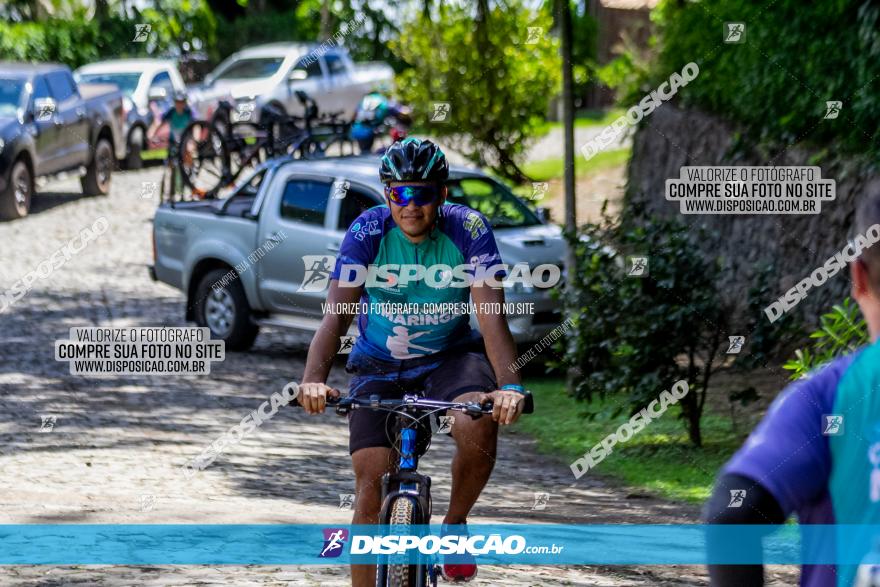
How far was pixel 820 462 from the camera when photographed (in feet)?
8.43

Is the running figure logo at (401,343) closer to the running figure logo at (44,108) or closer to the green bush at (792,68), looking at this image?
the green bush at (792,68)

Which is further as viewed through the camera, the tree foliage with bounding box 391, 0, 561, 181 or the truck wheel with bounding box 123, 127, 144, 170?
the truck wheel with bounding box 123, 127, 144, 170

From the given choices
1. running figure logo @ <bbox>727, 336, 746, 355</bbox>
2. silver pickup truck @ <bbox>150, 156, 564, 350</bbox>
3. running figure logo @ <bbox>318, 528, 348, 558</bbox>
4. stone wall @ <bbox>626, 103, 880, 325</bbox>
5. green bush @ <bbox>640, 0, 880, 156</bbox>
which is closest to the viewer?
running figure logo @ <bbox>318, 528, 348, 558</bbox>

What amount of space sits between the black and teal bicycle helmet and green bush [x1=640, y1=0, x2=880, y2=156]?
6.70 meters

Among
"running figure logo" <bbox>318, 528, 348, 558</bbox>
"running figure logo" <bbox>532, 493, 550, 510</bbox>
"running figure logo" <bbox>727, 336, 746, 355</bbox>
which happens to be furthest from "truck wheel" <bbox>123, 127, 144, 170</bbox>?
"running figure logo" <bbox>318, 528, 348, 558</bbox>

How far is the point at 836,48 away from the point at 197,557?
24.9 feet

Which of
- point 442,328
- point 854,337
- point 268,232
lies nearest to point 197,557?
point 442,328

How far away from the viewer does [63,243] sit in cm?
2103

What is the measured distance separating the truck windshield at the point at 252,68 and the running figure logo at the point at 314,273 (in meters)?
17.3

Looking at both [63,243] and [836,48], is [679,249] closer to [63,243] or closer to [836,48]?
[836,48]

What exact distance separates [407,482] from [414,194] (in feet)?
3.38

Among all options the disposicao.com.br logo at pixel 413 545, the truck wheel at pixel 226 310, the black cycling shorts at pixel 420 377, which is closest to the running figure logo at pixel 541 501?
the disposicao.com.br logo at pixel 413 545

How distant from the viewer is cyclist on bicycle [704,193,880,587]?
8.37 ft

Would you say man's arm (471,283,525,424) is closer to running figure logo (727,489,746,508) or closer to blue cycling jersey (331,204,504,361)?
blue cycling jersey (331,204,504,361)
